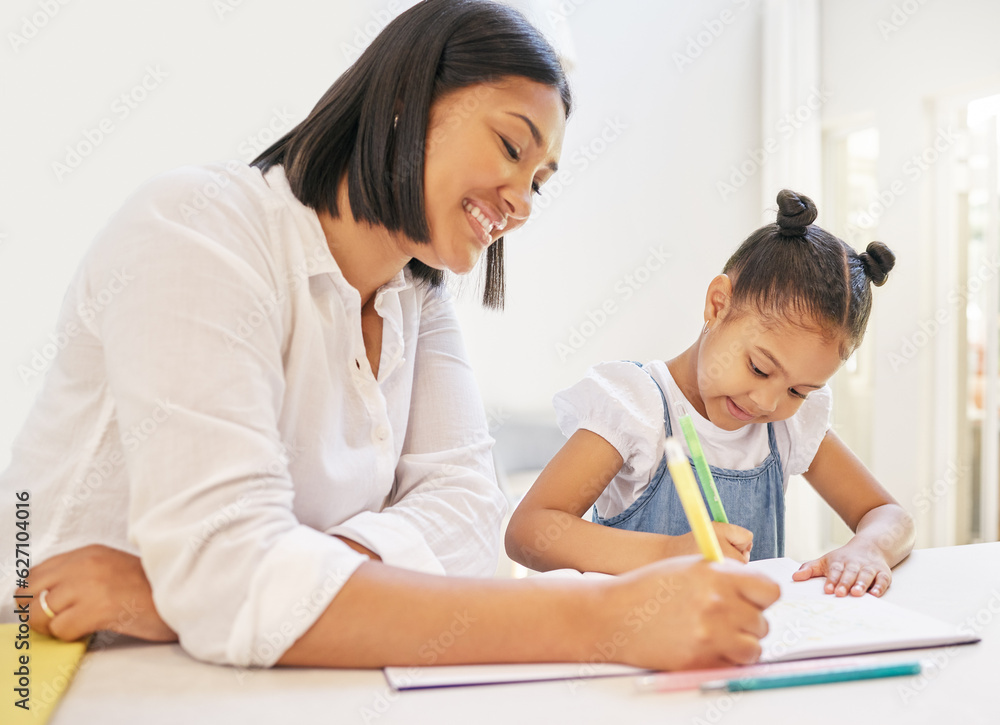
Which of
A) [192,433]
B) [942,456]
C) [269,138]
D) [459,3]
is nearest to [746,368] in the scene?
[459,3]

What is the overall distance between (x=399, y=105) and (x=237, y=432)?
0.43 metres

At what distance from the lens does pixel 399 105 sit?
2.85ft

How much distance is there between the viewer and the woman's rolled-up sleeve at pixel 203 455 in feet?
1.93

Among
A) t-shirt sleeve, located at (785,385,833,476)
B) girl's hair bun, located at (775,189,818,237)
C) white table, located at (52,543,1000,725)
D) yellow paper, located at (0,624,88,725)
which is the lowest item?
yellow paper, located at (0,624,88,725)

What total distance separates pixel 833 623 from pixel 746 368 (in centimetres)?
→ 51

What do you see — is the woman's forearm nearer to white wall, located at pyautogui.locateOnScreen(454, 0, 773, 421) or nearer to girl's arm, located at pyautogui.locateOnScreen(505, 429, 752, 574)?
girl's arm, located at pyautogui.locateOnScreen(505, 429, 752, 574)

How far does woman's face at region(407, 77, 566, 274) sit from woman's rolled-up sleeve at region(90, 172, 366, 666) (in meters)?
0.27

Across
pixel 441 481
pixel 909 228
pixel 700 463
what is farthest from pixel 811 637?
pixel 909 228

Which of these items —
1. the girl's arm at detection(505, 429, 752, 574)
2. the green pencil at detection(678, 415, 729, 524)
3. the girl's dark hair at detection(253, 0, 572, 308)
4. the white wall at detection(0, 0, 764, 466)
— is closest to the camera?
the green pencil at detection(678, 415, 729, 524)

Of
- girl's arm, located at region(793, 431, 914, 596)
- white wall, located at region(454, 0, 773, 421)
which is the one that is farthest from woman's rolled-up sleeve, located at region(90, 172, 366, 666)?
white wall, located at region(454, 0, 773, 421)

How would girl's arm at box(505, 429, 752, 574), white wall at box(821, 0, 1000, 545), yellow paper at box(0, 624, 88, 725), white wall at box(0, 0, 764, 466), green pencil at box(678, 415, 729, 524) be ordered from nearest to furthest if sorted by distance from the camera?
1. yellow paper at box(0, 624, 88, 725)
2. green pencil at box(678, 415, 729, 524)
3. girl's arm at box(505, 429, 752, 574)
4. white wall at box(0, 0, 764, 466)
5. white wall at box(821, 0, 1000, 545)

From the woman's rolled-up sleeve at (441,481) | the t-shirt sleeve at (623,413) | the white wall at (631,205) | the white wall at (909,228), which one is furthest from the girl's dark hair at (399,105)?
the white wall at (909,228)

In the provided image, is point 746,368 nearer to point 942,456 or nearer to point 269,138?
point 269,138

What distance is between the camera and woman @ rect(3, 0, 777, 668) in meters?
0.60
